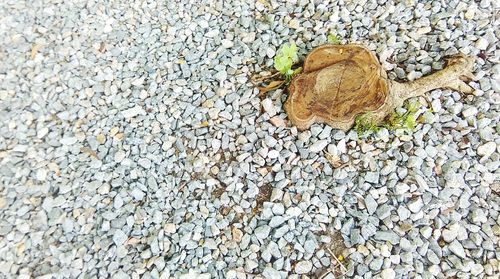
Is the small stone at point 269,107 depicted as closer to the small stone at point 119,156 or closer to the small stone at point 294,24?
the small stone at point 294,24

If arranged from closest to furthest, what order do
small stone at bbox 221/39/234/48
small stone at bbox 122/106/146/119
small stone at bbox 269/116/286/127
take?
small stone at bbox 269/116/286/127 < small stone at bbox 122/106/146/119 < small stone at bbox 221/39/234/48

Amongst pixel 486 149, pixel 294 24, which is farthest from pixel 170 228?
pixel 486 149

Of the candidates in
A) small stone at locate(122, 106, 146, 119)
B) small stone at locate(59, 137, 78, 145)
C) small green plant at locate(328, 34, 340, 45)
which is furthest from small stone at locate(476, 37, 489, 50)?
small stone at locate(59, 137, 78, 145)

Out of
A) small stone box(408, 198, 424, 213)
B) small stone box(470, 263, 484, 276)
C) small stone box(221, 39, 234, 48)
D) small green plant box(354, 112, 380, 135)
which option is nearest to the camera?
small stone box(470, 263, 484, 276)

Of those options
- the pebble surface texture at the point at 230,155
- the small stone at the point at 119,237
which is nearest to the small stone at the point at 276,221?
the pebble surface texture at the point at 230,155

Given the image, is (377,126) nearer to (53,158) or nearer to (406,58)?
(406,58)

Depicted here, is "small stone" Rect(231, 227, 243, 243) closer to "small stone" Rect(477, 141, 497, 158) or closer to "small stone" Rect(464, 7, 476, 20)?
"small stone" Rect(477, 141, 497, 158)

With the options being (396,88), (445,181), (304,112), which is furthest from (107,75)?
(445,181)
